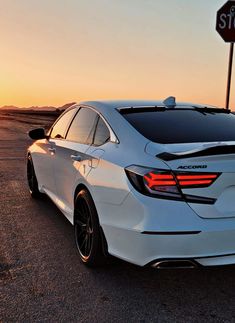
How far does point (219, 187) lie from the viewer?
337 cm

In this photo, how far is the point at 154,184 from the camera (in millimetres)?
3412

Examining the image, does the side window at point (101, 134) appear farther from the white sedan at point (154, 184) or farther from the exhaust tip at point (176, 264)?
the exhaust tip at point (176, 264)

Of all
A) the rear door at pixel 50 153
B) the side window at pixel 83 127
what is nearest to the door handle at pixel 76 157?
the side window at pixel 83 127

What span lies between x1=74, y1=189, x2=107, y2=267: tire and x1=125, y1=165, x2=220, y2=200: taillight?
85 centimetres

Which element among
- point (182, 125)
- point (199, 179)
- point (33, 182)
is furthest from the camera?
point (33, 182)

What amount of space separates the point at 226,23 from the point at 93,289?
6283mm

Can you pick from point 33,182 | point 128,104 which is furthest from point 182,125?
point 33,182

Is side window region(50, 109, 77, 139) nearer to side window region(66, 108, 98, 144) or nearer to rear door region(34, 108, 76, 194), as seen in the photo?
rear door region(34, 108, 76, 194)

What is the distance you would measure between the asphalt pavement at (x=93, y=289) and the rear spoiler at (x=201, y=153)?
45.4 inches

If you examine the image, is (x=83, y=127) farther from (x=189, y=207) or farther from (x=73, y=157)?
(x=189, y=207)

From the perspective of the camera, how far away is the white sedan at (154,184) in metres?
3.37

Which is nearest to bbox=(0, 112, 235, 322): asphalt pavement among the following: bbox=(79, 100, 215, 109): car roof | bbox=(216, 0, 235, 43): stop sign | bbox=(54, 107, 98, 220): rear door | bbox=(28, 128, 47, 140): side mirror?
bbox=(54, 107, 98, 220): rear door

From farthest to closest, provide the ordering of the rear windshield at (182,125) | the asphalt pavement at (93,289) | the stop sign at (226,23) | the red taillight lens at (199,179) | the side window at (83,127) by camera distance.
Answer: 1. the stop sign at (226,23)
2. the side window at (83,127)
3. the rear windshield at (182,125)
4. the asphalt pavement at (93,289)
5. the red taillight lens at (199,179)

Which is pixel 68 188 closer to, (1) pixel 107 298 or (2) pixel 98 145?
(2) pixel 98 145
